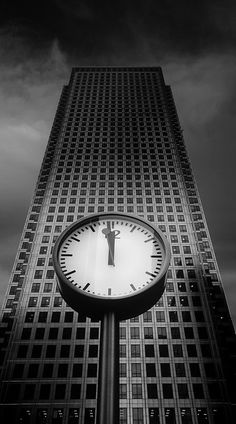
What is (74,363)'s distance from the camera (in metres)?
40.4

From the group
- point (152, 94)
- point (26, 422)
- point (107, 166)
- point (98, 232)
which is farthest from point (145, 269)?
point (152, 94)

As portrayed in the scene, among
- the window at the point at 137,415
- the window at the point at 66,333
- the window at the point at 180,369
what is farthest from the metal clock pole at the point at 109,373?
the window at the point at 66,333

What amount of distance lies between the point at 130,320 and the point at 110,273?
149 feet

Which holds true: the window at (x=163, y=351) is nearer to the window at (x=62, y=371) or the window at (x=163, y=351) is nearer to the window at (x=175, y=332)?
the window at (x=175, y=332)

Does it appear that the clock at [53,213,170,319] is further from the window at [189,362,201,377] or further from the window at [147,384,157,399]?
the window at [189,362,201,377]

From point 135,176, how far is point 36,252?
26.4 metres

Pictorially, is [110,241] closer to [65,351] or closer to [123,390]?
[123,390]

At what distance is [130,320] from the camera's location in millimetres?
45438

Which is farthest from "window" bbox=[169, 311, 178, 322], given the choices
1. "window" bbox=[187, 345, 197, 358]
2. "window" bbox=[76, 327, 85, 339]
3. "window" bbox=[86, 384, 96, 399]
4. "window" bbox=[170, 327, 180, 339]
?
"window" bbox=[86, 384, 96, 399]

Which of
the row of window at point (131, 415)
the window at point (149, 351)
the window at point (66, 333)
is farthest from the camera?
the window at point (66, 333)

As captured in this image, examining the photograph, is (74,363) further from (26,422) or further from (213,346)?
(213,346)

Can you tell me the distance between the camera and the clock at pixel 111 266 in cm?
253

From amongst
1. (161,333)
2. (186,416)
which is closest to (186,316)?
(161,333)

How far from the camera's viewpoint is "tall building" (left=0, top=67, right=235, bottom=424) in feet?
123
